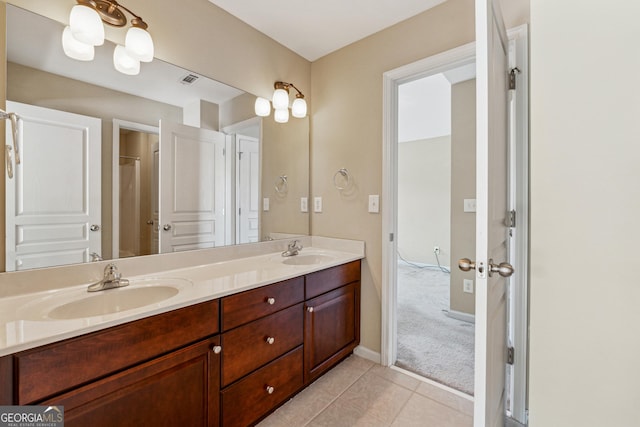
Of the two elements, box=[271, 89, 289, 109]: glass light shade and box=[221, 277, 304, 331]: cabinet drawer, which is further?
box=[271, 89, 289, 109]: glass light shade

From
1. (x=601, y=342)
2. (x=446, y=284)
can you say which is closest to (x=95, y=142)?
(x=601, y=342)

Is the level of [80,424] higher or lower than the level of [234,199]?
lower

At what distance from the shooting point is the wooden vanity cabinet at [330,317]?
64.4 inches

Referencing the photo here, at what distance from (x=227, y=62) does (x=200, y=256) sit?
4.21 feet

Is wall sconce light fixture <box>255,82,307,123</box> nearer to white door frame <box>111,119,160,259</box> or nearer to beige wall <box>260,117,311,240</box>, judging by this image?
beige wall <box>260,117,311,240</box>

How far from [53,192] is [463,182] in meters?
2.95

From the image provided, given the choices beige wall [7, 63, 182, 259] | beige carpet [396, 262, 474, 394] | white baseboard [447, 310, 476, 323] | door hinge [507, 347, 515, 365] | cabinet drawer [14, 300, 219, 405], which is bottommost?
beige carpet [396, 262, 474, 394]

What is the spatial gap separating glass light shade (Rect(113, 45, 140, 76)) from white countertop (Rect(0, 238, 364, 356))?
1035 millimetres

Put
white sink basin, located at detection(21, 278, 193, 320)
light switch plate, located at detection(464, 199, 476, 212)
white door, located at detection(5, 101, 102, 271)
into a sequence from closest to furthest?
white sink basin, located at detection(21, 278, 193, 320)
white door, located at detection(5, 101, 102, 271)
light switch plate, located at detection(464, 199, 476, 212)

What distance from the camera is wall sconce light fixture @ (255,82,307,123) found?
2.07 m

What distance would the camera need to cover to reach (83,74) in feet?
4.19

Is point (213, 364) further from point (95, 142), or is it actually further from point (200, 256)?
point (95, 142)

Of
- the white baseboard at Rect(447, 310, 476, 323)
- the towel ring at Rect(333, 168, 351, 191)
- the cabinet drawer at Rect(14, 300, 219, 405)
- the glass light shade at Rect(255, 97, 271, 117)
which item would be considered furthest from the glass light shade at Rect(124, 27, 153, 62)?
the white baseboard at Rect(447, 310, 476, 323)

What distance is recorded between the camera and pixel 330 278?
179cm
